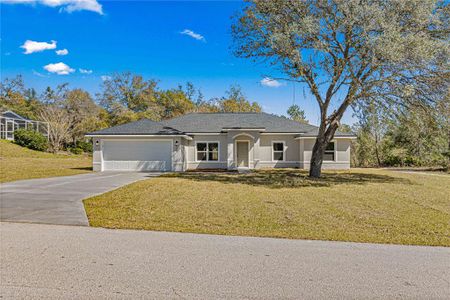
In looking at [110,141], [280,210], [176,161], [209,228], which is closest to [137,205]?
→ [209,228]

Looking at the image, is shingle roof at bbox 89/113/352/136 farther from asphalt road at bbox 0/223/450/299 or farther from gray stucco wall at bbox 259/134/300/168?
asphalt road at bbox 0/223/450/299

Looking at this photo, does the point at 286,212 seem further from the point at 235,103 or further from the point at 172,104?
Result: the point at 172,104

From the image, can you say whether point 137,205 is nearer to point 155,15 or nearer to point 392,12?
point 392,12

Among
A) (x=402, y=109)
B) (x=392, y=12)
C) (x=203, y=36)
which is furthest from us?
(x=203, y=36)

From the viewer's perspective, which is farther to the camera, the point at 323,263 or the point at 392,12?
the point at 392,12

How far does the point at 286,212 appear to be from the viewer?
7656 millimetres

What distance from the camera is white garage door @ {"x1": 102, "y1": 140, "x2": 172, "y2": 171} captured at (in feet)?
66.0

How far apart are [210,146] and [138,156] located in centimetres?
575

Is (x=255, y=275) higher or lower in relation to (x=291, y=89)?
lower

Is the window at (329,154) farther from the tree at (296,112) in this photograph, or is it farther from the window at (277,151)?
the tree at (296,112)

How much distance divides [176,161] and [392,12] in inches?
589

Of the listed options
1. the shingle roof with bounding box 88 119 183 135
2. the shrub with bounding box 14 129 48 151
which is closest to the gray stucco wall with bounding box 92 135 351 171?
the shingle roof with bounding box 88 119 183 135

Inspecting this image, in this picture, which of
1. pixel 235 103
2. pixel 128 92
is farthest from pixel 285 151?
pixel 128 92

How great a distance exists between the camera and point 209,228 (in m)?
6.14
